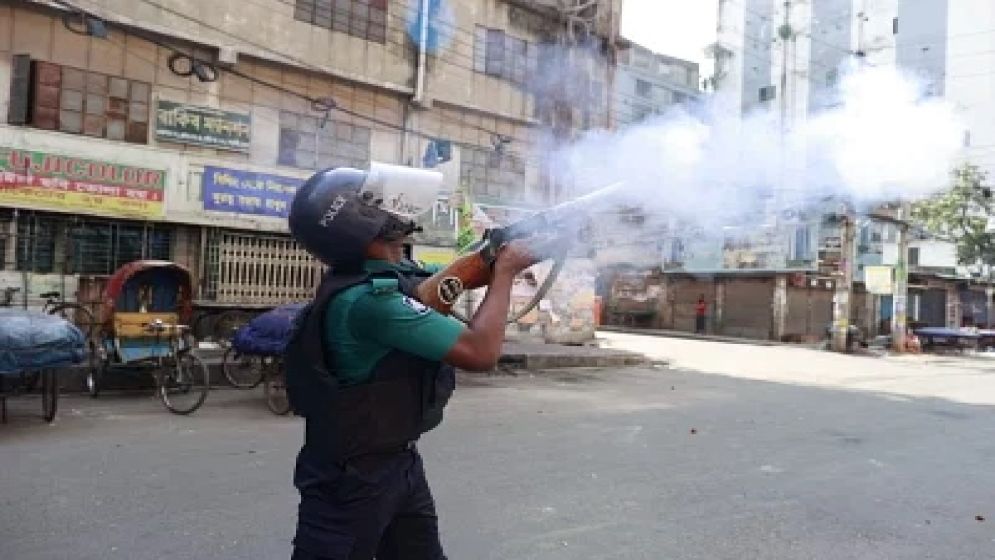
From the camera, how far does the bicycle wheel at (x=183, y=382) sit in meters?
8.44

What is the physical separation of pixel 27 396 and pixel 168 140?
573cm

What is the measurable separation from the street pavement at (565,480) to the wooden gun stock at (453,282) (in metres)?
2.27

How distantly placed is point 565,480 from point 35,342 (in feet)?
15.7

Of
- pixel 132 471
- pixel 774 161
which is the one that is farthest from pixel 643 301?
pixel 132 471

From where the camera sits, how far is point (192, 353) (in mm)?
8797

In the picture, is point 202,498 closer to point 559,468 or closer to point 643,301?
point 559,468

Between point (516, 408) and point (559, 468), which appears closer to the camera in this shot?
point (559, 468)

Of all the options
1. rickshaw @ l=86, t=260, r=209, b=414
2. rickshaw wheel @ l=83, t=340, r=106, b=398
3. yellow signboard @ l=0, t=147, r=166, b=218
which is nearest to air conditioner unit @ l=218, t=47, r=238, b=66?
yellow signboard @ l=0, t=147, r=166, b=218

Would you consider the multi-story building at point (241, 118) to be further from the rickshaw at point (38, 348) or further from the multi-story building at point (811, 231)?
the multi-story building at point (811, 231)

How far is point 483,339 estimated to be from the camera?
1909 mm

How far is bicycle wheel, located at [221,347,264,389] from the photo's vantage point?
410 inches

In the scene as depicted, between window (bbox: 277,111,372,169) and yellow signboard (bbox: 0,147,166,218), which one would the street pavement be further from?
window (bbox: 277,111,372,169)

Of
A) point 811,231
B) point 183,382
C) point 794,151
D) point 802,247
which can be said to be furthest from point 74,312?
point 802,247

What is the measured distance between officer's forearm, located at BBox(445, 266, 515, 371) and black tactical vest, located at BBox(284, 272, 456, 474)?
18cm
